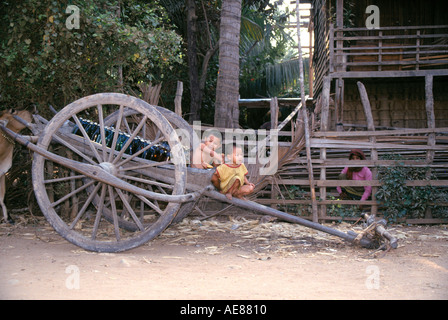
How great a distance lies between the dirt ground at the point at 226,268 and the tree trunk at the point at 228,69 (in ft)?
7.19

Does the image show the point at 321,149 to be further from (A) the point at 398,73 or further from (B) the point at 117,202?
(A) the point at 398,73

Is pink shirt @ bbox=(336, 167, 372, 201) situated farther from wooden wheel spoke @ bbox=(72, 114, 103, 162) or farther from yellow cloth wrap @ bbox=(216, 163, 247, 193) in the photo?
wooden wheel spoke @ bbox=(72, 114, 103, 162)

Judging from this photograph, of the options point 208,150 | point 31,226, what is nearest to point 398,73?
point 208,150

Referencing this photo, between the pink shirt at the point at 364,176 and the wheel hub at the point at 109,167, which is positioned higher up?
the wheel hub at the point at 109,167

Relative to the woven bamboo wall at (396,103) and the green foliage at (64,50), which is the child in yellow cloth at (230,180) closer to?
the green foliage at (64,50)

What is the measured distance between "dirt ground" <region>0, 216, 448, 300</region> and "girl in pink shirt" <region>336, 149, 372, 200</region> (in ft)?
3.92

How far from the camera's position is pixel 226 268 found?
4.11 meters

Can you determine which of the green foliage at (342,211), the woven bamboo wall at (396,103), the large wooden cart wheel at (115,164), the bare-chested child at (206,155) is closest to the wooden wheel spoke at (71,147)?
the large wooden cart wheel at (115,164)

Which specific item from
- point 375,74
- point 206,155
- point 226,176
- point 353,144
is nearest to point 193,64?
point 375,74

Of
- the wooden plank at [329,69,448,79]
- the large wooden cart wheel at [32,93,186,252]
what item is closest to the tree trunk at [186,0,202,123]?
the wooden plank at [329,69,448,79]

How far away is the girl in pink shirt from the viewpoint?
6867 mm

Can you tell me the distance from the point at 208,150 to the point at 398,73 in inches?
297

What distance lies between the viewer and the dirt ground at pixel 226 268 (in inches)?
128

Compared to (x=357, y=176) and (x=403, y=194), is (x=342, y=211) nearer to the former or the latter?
(x=357, y=176)
